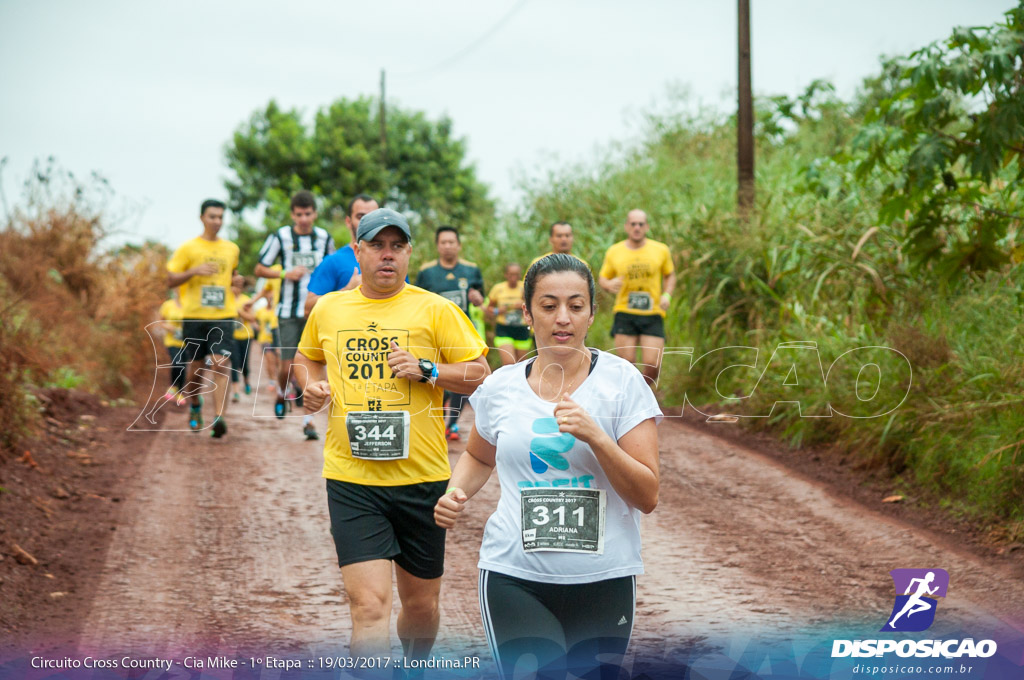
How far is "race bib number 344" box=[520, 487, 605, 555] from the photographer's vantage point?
311 cm

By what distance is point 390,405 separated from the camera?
429cm

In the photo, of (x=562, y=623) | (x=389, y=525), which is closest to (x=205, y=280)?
(x=389, y=525)

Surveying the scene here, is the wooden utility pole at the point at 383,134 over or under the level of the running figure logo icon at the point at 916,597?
over

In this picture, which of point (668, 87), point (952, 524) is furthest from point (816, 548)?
point (668, 87)

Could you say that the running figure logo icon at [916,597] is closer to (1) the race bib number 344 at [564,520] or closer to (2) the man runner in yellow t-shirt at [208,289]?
(1) the race bib number 344 at [564,520]

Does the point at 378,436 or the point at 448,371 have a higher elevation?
the point at 448,371

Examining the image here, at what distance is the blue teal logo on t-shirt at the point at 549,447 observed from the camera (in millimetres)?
→ 3162

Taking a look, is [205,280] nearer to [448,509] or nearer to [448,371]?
[448,371]

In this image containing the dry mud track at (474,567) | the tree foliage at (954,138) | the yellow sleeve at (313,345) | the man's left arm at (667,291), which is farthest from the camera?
the man's left arm at (667,291)

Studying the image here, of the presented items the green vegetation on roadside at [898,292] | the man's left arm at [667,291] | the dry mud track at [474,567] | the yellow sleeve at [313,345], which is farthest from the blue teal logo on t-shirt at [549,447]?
the man's left arm at [667,291]

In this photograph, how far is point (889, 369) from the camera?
887 cm

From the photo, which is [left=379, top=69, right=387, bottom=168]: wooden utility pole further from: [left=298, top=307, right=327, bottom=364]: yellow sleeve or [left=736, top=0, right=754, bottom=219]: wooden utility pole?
[left=298, top=307, right=327, bottom=364]: yellow sleeve

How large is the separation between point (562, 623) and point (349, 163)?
3786 centimetres

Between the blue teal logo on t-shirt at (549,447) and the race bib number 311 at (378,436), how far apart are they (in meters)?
1.17
